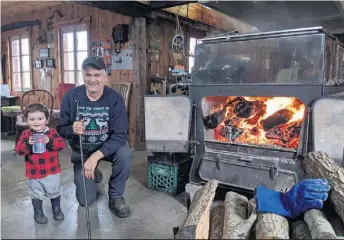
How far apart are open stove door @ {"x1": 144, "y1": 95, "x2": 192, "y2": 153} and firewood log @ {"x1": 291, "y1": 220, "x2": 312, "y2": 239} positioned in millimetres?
1102

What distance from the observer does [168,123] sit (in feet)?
7.49

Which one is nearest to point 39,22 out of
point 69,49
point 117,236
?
point 69,49

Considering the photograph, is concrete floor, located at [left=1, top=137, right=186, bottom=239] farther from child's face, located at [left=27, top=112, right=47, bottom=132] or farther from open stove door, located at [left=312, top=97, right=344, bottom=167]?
open stove door, located at [left=312, top=97, right=344, bottom=167]

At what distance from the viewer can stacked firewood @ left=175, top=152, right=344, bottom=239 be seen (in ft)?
2.54

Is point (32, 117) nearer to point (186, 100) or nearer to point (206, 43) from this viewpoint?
point (186, 100)

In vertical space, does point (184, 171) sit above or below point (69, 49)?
below

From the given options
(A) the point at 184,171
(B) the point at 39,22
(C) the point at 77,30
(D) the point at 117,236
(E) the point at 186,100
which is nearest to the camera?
(D) the point at 117,236

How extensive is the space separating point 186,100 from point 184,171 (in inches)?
24.9

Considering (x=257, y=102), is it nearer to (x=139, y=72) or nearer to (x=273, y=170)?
(x=273, y=170)

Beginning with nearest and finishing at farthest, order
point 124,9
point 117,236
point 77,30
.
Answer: point 117,236
point 124,9
point 77,30

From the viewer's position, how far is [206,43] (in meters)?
2.35

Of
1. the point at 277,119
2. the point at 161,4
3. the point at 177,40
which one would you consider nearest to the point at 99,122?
the point at 277,119

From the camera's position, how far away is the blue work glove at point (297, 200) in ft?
4.38

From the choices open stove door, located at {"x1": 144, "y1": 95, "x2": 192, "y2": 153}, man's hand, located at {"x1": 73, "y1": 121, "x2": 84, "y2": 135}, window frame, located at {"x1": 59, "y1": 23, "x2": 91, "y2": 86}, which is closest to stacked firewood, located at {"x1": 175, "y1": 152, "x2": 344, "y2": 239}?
man's hand, located at {"x1": 73, "y1": 121, "x2": 84, "y2": 135}
